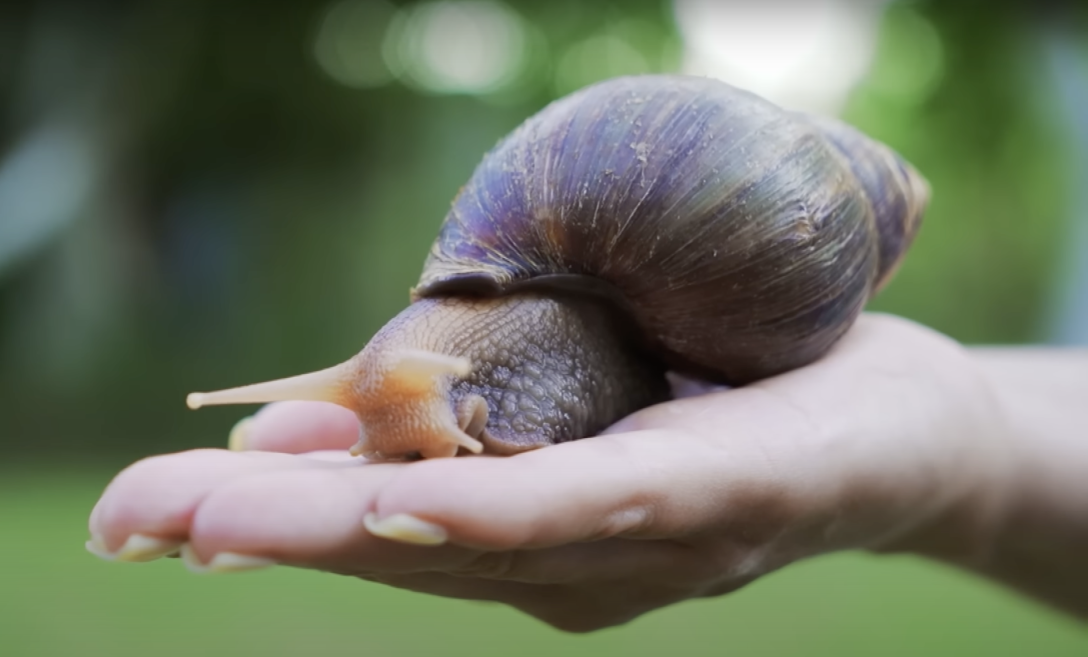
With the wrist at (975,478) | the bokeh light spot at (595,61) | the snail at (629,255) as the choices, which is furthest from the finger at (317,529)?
the bokeh light spot at (595,61)

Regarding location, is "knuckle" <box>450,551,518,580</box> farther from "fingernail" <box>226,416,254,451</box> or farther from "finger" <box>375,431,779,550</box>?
"fingernail" <box>226,416,254,451</box>

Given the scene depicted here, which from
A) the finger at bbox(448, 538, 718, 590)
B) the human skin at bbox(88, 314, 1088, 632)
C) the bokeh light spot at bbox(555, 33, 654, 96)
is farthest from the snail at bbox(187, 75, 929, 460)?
the bokeh light spot at bbox(555, 33, 654, 96)

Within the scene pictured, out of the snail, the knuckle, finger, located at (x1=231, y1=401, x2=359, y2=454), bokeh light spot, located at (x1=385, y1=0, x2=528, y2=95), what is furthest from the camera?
bokeh light spot, located at (x1=385, y1=0, x2=528, y2=95)

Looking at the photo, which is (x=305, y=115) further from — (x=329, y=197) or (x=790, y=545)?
(x=790, y=545)

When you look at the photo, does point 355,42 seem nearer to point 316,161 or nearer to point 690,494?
point 316,161

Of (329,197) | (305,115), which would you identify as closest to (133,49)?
(305,115)

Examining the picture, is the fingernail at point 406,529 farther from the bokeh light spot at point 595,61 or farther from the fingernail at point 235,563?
the bokeh light spot at point 595,61
